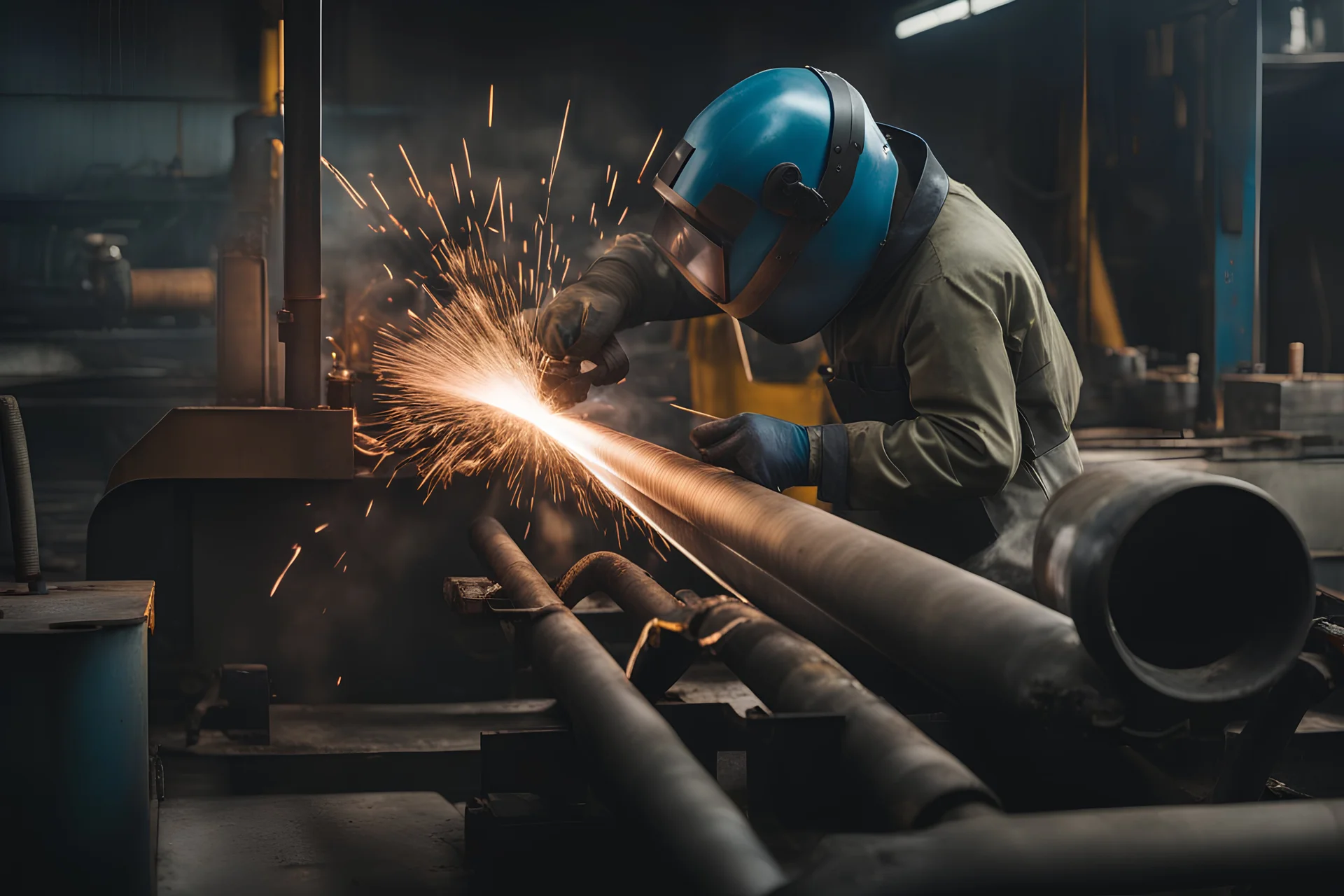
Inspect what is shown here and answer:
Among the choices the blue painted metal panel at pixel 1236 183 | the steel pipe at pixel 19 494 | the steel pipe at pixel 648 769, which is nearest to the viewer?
the steel pipe at pixel 648 769

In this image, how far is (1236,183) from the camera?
4.94m

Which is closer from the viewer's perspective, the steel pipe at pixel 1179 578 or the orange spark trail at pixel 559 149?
the steel pipe at pixel 1179 578

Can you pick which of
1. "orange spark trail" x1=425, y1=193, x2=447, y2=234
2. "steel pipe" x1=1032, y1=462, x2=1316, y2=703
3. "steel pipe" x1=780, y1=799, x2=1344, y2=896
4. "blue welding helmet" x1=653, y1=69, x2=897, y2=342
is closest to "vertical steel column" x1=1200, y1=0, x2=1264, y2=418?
"orange spark trail" x1=425, y1=193, x2=447, y2=234

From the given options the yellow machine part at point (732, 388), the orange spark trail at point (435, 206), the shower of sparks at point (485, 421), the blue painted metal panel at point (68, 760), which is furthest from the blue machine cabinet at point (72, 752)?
the orange spark trail at point (435, 206)

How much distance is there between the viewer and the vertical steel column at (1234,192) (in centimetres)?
487

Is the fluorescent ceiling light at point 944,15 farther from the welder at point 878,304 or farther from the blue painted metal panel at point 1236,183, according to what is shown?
the welder at point 878,304

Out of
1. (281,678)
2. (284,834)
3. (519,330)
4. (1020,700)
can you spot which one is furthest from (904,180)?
(281,678)

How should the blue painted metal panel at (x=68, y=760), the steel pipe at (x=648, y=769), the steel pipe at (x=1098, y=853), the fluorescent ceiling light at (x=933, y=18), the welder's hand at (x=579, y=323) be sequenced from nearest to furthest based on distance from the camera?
the steel pipe at (x=1098, y=853) → the steel pipe at (x=648, y=769) → the blue painted metal panel at (x=68, y=760) → the welder's hand at (x=579, y=323) → the fluorescent ceiling light at (x=933, y=18)

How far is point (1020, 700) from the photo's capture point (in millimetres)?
1091

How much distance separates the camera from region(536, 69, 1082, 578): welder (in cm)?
202

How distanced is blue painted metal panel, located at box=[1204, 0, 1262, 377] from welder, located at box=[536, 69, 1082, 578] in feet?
9.97

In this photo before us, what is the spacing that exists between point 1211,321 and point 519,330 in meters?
3.26

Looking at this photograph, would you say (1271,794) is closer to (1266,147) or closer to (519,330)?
(519,330)

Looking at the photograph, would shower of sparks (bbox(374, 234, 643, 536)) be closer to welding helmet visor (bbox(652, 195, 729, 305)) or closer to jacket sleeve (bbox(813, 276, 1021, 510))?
welding helmet visor (bbox(652, 195, 729, 305))
